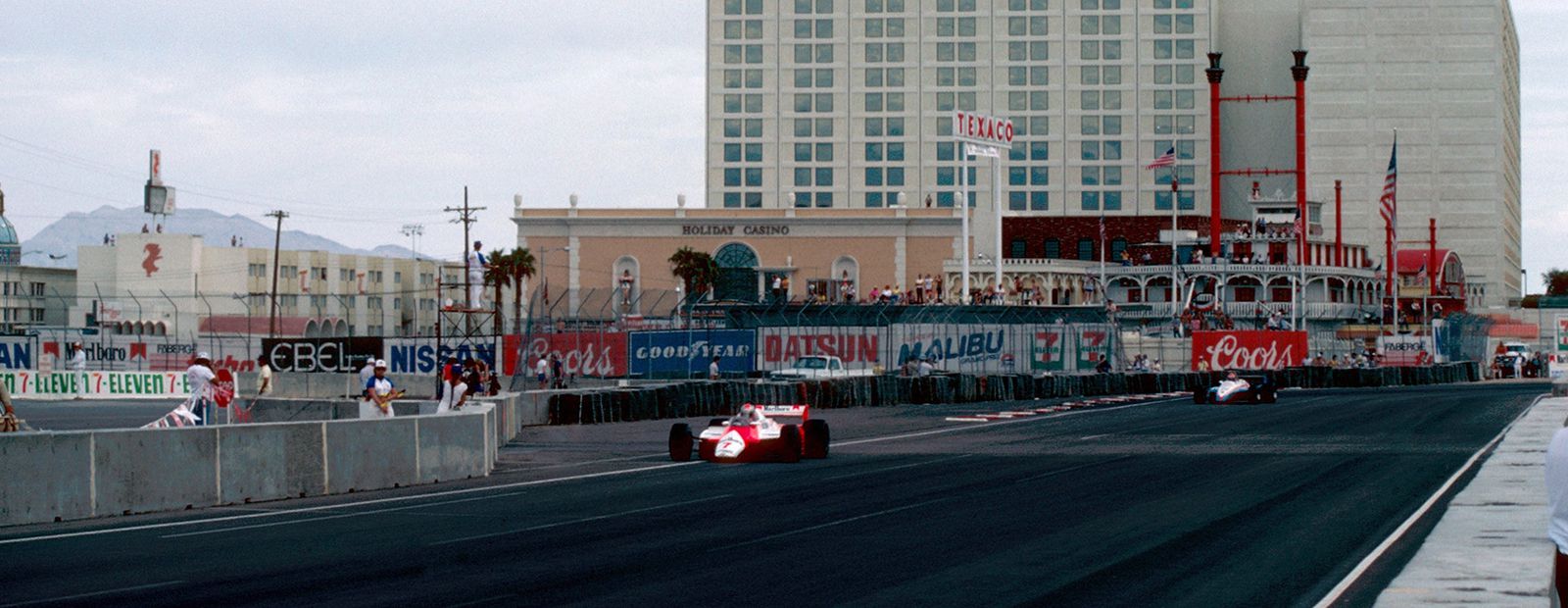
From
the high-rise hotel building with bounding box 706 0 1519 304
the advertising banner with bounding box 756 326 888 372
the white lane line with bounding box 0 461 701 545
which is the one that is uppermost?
the high-rise hotel building with bounding box 706 0 1519 304

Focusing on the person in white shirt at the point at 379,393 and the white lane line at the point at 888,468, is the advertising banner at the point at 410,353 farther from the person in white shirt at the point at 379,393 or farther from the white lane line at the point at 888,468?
the white lane line at the point at 888,468

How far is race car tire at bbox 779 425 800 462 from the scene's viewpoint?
26562 millimetres

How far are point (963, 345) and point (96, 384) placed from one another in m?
28.4

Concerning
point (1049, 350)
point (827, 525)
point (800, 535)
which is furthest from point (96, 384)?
point (800, 535)

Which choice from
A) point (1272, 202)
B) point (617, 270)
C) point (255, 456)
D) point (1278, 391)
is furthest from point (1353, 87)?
point (255, 456)

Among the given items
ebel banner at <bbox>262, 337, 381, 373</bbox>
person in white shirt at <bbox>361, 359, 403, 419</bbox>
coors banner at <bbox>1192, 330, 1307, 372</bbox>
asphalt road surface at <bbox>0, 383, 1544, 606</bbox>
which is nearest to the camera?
asphalt road surface at <bbox>0, 383, 1544, 606</bbox>

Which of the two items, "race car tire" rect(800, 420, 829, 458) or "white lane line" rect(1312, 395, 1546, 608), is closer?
"white lane line" rect(1312, 395, 1546, 608)

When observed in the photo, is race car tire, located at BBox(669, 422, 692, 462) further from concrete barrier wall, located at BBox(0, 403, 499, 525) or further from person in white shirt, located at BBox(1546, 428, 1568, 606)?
person in white shirt, located at BBox(1546, 428, 1568, 606)

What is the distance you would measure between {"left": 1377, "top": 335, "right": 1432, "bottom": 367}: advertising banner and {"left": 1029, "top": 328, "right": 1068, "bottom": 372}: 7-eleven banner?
27.9m

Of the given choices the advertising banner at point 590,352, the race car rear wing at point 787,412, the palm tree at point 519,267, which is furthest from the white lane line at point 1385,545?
the palm tree at point 519,267

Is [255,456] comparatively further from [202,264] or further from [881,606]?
[202,264]

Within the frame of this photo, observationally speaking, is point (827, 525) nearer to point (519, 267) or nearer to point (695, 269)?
point (695, 269)

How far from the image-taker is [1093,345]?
65625mm

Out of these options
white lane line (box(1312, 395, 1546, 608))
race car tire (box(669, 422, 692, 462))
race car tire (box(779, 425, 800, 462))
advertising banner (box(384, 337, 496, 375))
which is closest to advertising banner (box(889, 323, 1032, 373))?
advertising banner (box(384, 337, 496, 375))
